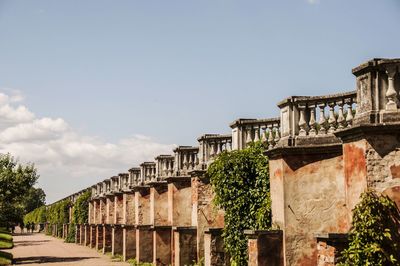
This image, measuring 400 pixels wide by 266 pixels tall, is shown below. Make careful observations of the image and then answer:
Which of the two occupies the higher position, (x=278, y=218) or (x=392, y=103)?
(x=392, y=103)

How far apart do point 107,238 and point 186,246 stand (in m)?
18.4

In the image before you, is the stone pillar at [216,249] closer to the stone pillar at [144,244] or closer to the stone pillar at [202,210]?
the stone pillar at [202,210]

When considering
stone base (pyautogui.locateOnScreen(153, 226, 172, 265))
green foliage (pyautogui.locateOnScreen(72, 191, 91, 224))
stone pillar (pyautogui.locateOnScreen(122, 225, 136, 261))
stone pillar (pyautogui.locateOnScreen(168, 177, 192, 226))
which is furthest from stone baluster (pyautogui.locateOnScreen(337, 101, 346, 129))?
green foliage (pyautogui.locateOnScreen(72, 191, 91, 224))

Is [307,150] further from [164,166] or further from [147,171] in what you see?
[147,171]

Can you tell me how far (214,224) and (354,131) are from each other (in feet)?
34.5

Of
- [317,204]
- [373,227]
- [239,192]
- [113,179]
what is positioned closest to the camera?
[373,227]

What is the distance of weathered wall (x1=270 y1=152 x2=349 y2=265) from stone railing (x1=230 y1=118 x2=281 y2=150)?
2335mm

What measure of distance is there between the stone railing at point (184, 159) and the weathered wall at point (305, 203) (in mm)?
9722

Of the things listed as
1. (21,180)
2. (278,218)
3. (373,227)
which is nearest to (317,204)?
(278,218)

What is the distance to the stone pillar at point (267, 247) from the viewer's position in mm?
12516

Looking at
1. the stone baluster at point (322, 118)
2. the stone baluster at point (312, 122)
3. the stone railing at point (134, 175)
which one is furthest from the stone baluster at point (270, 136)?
the stone railing at point (134, 175)

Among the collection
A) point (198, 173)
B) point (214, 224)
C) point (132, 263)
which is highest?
point (198, 173)

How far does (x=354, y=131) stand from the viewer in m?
9.70

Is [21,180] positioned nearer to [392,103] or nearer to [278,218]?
[278,218]
